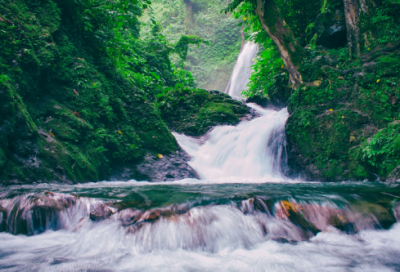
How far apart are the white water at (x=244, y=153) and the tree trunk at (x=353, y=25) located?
287 centimetres

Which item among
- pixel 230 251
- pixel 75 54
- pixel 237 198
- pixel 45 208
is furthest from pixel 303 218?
pixel 75 54

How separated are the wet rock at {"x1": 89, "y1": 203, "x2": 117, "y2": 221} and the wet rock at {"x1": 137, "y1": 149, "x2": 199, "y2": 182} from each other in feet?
10.3

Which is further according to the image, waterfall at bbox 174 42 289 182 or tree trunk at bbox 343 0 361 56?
waterfall at bbox 174 42 289 182

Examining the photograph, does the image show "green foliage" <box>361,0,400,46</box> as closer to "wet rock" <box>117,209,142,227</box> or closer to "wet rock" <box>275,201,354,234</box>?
"wet rock" <box>275,201,354,234</box>

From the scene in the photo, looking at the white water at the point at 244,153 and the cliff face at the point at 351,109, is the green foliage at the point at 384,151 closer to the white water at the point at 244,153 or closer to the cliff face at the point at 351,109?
the cliff face at the point at 351,109

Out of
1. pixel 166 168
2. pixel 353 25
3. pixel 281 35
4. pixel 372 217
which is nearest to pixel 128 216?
pixel 372 217

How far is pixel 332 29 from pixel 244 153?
4951 mm

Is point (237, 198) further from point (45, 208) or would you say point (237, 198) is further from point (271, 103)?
point (271, 103)

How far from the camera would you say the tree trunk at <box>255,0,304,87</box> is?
25.3 ft

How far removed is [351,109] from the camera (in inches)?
252

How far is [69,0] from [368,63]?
324 inches

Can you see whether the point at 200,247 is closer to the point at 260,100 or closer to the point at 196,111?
the point at 196,111

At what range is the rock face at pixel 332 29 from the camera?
7790mm

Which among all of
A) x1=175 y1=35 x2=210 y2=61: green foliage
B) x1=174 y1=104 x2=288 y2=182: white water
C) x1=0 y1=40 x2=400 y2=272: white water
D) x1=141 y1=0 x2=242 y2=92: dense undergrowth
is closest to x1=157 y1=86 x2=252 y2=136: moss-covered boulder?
x1=174 y1=104 x2=288 y2=182: white water
